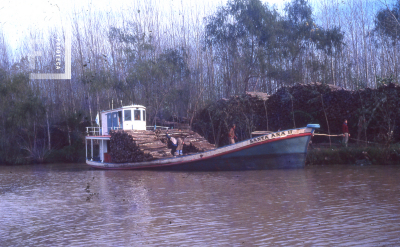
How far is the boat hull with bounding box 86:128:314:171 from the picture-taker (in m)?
15.7

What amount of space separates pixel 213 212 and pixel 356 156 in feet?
35.3

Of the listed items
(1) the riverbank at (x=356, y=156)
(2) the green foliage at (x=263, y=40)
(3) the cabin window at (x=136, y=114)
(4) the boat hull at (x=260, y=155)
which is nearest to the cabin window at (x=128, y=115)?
(3) the cabin window at (x=136, y=114)

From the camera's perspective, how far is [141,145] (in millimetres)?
18891

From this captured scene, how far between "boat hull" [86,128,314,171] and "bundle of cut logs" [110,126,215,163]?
2.00 meters

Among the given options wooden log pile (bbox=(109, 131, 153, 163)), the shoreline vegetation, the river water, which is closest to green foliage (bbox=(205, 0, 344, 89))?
the shoreline vegetation

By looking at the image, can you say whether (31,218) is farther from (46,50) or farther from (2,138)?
(46,50)

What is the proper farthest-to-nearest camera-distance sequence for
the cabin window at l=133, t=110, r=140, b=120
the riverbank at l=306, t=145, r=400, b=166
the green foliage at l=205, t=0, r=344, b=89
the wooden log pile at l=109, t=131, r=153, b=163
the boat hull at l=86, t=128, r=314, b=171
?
the green foliage at l=205, t=0, r=344, b=89
the cabin window at l=133, t=110, r=140, b=120
the wooden log pile at l=109, t=131, r=153, b=163
the riverbank at l=306, t=145, r=400, b=166
the boat hull at l=86, t=128, r=314, b=171

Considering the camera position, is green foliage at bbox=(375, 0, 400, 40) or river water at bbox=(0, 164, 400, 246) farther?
green foliage at bbox=(375, 0, 400, 40)

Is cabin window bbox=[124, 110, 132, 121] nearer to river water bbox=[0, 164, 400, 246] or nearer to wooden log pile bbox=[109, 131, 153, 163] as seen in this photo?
wooden log pile bbox=[109, 131, 153, 163]

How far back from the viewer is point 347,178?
1282cm

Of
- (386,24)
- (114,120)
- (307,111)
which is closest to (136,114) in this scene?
(114,120)

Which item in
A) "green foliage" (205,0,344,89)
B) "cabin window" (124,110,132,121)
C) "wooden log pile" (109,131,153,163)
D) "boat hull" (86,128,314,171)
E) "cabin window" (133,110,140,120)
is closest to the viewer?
"boat hull" (86,128,314,171)

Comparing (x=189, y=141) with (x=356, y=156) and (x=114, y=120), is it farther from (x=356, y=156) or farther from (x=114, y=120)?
(x=356, y=156)

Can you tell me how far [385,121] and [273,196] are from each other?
11005 millimetres
